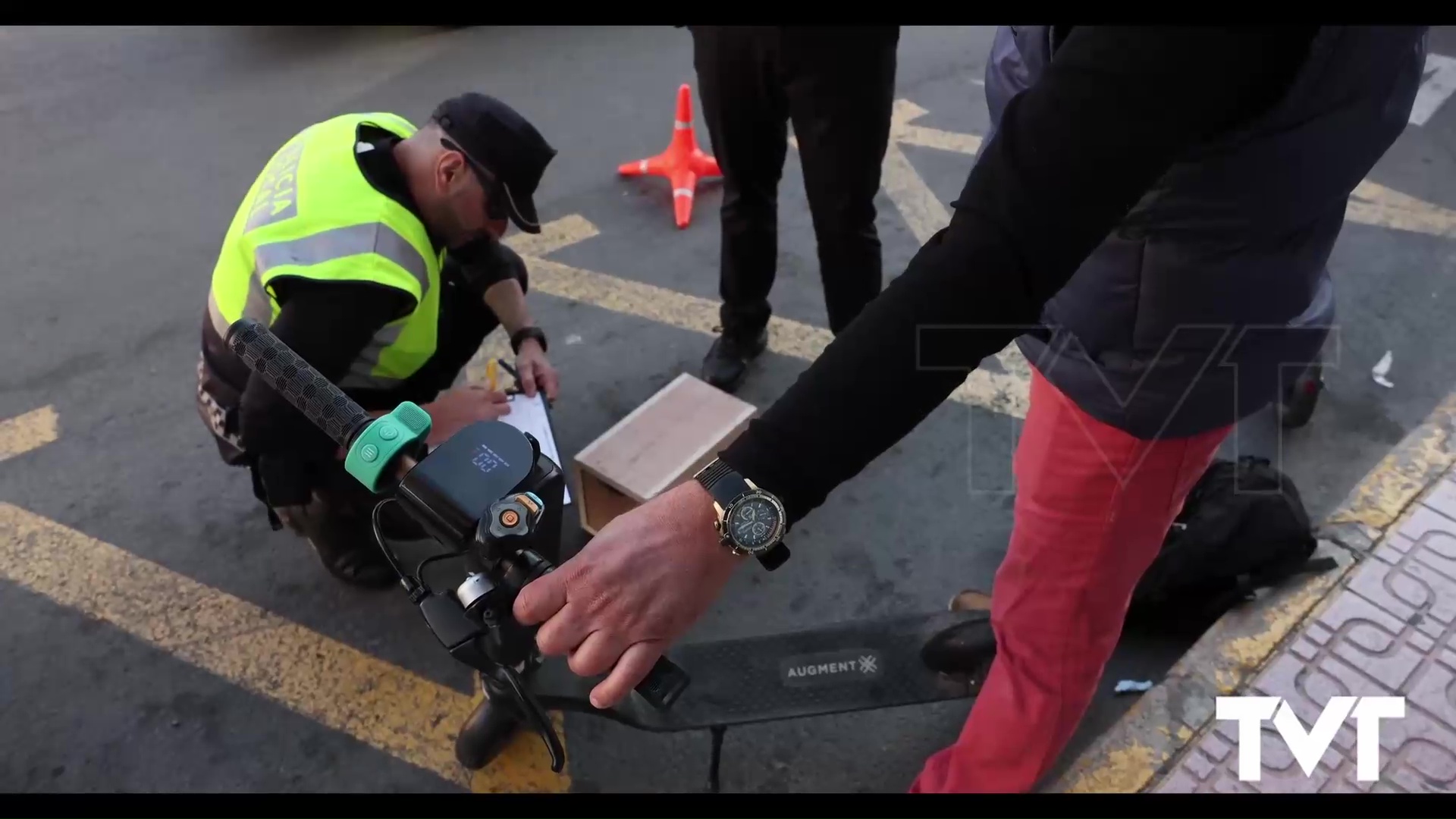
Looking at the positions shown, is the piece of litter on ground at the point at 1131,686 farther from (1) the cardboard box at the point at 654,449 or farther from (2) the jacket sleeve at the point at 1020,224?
(2) the jacket sleeve at the point at 1020,224

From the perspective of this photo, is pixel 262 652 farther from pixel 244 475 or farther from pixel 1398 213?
pixel 1398 213

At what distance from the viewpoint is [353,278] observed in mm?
2088

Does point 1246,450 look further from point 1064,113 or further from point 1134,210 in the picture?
point 1064,113

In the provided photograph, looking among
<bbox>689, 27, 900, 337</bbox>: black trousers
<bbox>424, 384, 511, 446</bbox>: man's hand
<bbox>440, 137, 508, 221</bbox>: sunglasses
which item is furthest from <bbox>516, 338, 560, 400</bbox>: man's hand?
<bbox>689, 27, 900, 337</bbox>: black trousers

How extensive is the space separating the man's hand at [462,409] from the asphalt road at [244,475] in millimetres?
710

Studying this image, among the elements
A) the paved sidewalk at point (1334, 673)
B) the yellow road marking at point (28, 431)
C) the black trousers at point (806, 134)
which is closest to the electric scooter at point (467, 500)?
the paved sidewalk at point (1334, 673)

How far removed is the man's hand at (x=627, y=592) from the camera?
1.09 metres

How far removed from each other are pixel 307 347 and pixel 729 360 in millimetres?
1750

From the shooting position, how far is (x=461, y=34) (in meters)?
6.50

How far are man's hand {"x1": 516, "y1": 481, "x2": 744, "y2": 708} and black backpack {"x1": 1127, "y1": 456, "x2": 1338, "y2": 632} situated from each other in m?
1.91

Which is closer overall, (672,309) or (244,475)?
(244,475)

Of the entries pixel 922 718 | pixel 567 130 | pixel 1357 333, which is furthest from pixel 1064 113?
pixel 567 130

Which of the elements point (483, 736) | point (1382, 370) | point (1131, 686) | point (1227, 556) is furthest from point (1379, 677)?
point (483, 736)

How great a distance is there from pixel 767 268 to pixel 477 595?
92.8 inches
